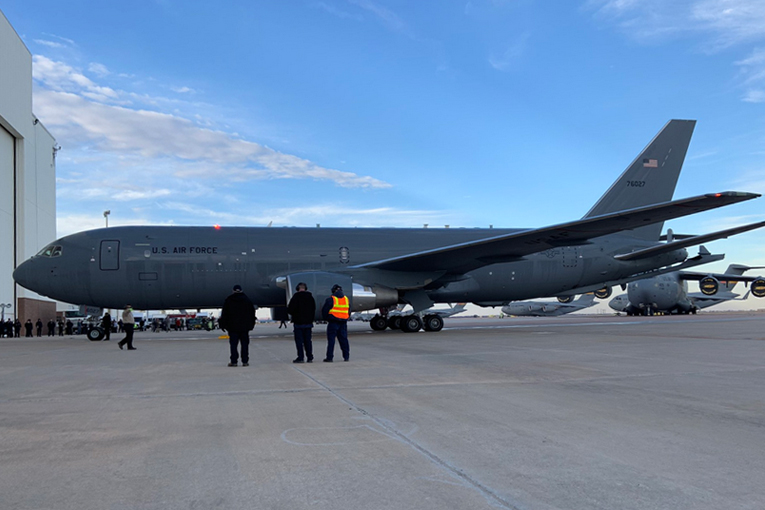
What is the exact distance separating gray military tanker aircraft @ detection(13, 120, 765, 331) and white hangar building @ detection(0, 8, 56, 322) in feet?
74.9

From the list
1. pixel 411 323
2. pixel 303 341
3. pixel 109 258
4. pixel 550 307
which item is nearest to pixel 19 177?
pixel 109 258

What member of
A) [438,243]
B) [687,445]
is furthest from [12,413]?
[438,243]

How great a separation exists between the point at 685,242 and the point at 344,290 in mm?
12241

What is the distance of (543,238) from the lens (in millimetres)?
16547

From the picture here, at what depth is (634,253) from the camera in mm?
20969

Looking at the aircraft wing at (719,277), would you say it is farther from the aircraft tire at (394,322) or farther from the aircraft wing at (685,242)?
the aircraft tire at (394,322)

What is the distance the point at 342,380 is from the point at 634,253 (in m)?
16.9

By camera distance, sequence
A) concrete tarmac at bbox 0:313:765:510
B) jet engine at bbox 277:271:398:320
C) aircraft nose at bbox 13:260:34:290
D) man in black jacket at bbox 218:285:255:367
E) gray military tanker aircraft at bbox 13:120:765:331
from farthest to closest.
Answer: aircraft nose at bbox 13:260:34:290 → gray military tanker aircraft at bbox 13:120:765:331 → jet engine at bbox 277:271:398:320 → man in black jacket at bbox 218:285:255:367 → concrete tarmac at bbox 0:313:765:510

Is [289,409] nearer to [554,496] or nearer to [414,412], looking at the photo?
[414,412]

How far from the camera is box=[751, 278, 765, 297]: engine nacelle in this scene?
141ft

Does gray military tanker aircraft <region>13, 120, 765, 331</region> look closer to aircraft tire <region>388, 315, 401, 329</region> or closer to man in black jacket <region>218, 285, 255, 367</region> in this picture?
aircraft tire <region>388, 315, 401, 329</region>

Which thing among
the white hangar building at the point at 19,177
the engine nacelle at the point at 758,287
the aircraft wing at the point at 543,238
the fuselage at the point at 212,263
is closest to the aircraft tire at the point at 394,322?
the fuselage at the point at 212,263

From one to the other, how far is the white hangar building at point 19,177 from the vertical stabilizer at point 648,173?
34956 mm

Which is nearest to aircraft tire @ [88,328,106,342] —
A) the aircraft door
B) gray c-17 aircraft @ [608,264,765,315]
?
the aircraft door
